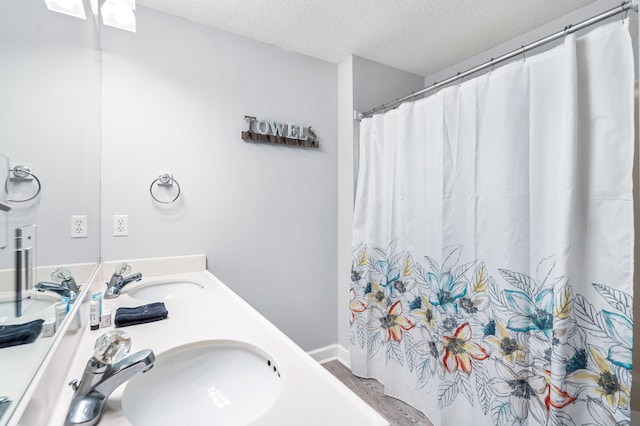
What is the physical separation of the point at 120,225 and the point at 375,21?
73.8 inches

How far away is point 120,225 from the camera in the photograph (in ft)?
4.97

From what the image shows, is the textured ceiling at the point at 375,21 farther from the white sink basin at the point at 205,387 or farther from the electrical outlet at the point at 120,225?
the white sink basin at the point at 205,387

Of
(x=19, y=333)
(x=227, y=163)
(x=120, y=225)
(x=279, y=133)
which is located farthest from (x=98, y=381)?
(x=279, y=133)

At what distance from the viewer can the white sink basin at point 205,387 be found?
60 cm

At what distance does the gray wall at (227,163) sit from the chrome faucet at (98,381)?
120 cm

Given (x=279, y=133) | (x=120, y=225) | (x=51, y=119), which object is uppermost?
(x=279, y=133)

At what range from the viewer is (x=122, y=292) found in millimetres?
1271

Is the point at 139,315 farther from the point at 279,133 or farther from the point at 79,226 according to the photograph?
the point at 279,133

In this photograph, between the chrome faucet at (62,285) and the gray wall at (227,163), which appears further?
the gray wall at (227,163)

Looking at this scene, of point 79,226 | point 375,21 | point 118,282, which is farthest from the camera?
point 375,21

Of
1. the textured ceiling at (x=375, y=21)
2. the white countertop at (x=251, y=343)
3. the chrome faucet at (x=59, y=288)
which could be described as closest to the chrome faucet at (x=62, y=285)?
the chrome faucet at (x=59, y=288)

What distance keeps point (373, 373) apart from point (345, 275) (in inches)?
27.3

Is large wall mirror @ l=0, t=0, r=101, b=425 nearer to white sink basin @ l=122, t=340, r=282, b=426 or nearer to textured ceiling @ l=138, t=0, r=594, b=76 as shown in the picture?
white sink basin @ l=122, t=340, r=282, b=426

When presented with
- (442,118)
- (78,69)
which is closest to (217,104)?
(78,69)
